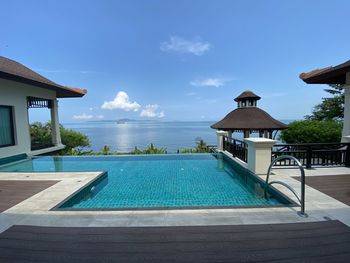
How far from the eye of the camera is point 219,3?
399 inches

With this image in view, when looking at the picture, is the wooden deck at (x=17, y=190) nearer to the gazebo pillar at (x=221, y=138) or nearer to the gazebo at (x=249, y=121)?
the gazebo at (x=249, y=121)

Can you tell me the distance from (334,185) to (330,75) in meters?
4.55

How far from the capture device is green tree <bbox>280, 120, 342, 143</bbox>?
1220 centimetres

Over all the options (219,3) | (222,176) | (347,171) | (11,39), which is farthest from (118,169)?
(11,39)

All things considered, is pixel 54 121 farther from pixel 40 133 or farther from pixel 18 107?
pixel 40 133

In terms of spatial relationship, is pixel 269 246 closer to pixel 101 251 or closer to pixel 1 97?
pixel 101 251

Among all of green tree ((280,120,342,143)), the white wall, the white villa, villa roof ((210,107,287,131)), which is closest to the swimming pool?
the white wall

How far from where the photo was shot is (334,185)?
498 centimetres

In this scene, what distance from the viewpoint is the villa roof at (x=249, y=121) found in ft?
31.0

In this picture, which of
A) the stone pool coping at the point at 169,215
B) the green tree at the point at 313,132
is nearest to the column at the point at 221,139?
the green tree at the point at 313,132

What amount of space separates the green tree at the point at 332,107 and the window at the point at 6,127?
24.3 metres

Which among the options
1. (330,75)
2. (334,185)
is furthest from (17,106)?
(330,75)

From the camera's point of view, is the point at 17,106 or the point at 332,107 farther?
the point at 332,107

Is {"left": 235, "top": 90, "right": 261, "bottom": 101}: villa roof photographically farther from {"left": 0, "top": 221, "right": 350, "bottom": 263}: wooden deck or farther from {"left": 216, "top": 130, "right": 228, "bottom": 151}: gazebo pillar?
{"left": 0, "top": 221, "right": 350, "bottom": 263}: wooden deck
